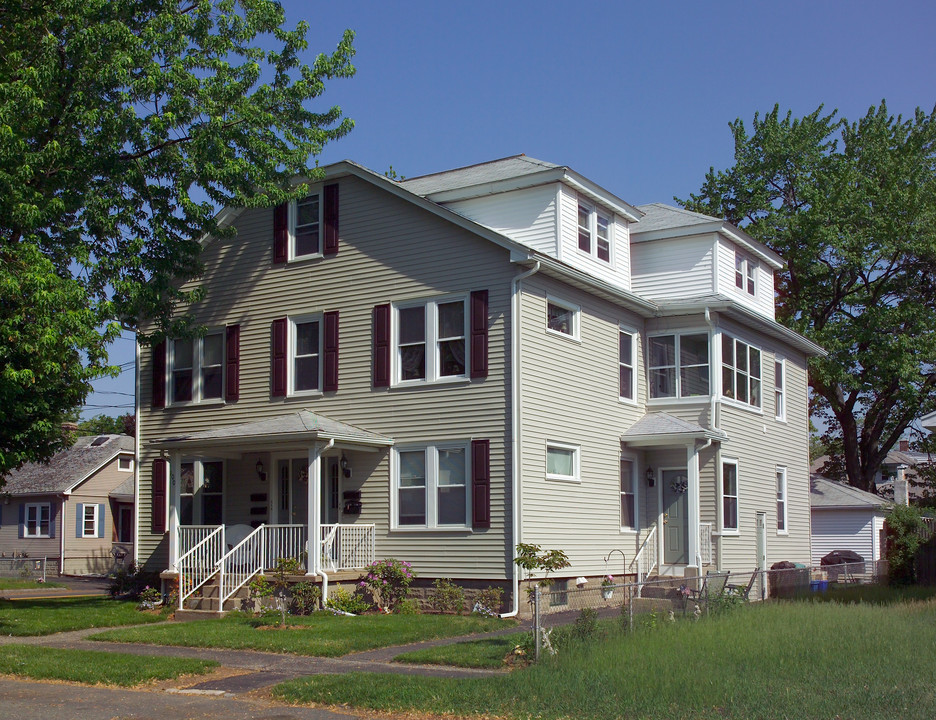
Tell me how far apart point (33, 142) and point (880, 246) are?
2724cm

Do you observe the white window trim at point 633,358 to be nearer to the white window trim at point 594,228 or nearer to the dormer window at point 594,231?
the white window trim at point 594,228

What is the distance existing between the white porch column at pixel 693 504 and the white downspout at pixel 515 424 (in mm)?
4810

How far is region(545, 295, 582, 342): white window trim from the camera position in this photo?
20.8 m

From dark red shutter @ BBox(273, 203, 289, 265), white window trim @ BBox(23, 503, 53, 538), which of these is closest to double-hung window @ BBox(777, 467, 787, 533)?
dark red shutter @ BBox(273, 203, 289, 265)

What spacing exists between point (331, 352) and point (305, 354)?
0.92 meters

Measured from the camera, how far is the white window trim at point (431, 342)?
20344 millimetres

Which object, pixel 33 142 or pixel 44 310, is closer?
pixel 44 310

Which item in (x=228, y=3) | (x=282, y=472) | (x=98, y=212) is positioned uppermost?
(x=228, y=3)

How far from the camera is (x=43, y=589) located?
3209 cm

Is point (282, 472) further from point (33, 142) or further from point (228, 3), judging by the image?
point (228, 3)

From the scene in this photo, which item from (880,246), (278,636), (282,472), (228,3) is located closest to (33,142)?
(228,3)

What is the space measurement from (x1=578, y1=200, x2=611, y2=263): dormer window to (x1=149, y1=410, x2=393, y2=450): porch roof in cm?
631

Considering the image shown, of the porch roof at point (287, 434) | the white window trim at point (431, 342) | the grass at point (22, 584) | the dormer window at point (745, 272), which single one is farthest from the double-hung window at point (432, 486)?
the grass at point (22, 584)

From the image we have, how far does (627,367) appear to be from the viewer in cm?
2361
